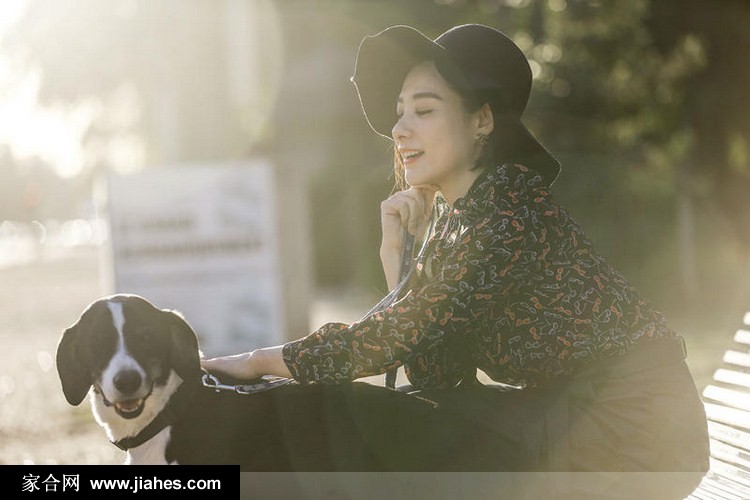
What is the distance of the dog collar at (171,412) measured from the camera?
116 inches

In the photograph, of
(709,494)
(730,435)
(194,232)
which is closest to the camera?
(709,494)

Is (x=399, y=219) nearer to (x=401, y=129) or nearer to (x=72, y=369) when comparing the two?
(x=401, y=129)

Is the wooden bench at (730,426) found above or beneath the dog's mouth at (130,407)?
beneath

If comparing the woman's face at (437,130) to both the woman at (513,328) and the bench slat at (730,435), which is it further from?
the bench slat at (730,435)

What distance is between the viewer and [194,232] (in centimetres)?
1057

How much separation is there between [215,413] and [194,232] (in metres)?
7.79

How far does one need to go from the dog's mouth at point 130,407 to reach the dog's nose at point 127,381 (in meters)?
0.03

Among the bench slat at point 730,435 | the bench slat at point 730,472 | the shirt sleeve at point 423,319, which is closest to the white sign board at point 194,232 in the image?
the bench slat at point 730,435

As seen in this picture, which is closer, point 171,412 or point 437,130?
point 171,412

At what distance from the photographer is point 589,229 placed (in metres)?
16.5

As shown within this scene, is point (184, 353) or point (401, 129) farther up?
point (401, 129)

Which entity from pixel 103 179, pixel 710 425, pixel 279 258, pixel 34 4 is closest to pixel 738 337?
pixel 710 425

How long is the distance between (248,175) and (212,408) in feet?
25.6

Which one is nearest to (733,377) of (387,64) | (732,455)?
(732,455)
